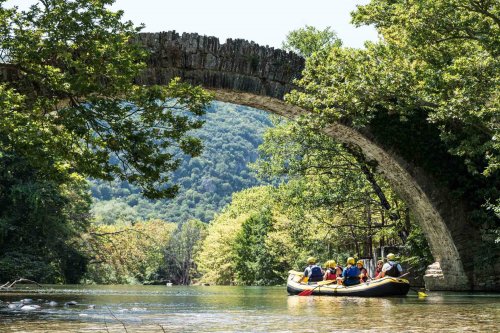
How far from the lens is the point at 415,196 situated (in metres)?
17.8

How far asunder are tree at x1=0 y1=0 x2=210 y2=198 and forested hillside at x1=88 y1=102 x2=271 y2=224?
14819cm

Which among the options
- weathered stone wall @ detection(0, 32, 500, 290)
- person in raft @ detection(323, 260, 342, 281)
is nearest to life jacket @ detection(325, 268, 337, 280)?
person in raft @ detection(323, 260, 342, 281)

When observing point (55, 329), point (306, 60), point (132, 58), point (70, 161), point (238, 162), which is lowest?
point (55, 329)

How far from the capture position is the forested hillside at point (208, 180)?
16825 centimetres

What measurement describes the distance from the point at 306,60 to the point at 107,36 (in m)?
7.05

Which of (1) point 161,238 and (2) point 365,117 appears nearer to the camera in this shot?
(2) point 365,117

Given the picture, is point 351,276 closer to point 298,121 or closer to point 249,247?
point 298,121

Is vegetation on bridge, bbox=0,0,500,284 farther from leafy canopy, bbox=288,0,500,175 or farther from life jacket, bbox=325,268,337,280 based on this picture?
life jacket, bbox=325,268,337,280

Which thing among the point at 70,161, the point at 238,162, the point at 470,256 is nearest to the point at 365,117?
the point at 470,256

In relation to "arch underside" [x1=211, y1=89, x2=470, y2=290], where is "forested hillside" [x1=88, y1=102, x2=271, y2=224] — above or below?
above

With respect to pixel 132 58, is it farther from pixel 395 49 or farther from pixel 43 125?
pixel 395 49

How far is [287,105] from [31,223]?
1837cm

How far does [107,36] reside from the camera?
10.3 m

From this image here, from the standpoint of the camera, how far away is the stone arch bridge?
15.4 m
